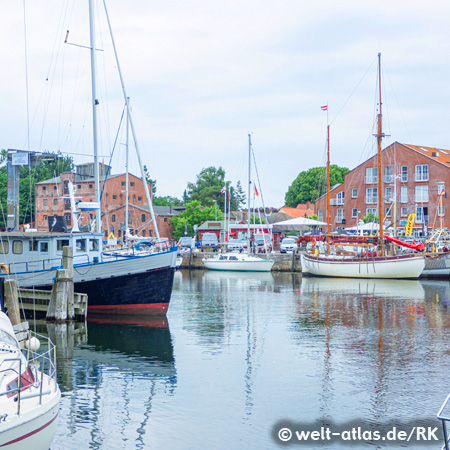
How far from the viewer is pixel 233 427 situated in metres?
15.8

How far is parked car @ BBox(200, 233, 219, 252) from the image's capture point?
9031 cm

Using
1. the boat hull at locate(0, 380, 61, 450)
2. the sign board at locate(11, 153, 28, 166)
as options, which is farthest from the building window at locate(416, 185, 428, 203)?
the boat hull at locate(0, 380, 61, 450)

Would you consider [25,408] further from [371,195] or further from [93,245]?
[371,195]

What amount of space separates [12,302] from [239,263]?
1872 inches

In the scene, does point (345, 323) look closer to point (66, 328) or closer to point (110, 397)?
point (66, 328)

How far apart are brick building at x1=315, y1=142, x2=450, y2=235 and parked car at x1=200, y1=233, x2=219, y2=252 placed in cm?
1628

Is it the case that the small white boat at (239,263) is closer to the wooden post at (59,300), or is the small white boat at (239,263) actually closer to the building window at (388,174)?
the building window at (388,174)

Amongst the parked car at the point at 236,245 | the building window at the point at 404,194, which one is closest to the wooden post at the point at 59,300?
the parked car at the point at 236,245

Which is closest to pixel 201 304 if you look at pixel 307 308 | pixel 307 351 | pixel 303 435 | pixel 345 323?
pixel 307 308

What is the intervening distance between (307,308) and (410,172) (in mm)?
49932

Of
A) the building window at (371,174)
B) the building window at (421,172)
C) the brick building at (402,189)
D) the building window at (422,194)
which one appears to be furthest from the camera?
the building window at (371,174)

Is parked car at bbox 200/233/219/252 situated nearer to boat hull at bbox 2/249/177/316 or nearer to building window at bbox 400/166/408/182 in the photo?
building window at bbox 400/166/408/182

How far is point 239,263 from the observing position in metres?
70.8

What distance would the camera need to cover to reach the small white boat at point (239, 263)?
69938 mm
